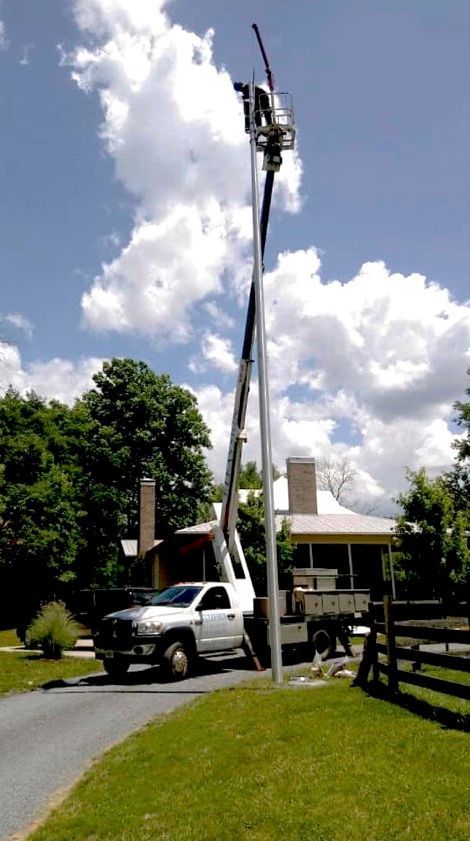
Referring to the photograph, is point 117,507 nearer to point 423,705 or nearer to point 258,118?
point 258,118

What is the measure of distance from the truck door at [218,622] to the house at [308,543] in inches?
573

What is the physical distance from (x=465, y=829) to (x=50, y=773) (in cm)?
481

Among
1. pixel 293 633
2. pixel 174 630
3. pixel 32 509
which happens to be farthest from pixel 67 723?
pixel 32 509

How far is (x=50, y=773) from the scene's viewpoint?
25.2 feet

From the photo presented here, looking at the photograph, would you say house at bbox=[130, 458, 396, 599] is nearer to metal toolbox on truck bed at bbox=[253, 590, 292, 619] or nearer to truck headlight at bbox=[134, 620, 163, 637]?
metal toolbox on truck bed at bbox=[253, 590, 292, 619]

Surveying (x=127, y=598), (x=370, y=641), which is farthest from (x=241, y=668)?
(x=370, y=641)

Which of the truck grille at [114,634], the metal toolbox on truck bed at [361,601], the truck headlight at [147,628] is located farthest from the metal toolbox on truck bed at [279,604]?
the truck grille at [114,634]

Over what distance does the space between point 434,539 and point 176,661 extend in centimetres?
1441

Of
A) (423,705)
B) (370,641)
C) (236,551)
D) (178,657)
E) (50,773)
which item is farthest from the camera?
(236,551)

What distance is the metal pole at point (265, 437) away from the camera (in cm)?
1267

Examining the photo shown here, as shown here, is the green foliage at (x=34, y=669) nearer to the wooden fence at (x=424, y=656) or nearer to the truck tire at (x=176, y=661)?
the truck tire at (x=176, y=661)

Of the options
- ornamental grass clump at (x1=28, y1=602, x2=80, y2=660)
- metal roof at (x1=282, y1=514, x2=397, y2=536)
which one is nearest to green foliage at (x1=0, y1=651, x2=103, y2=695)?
ornamental grass clump at (x1=28, y1=602, x2=80, y2=660)

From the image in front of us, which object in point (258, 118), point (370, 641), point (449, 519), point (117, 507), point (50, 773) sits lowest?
point (50, 773)

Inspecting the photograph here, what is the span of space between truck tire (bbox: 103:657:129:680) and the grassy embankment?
54.1 inches
